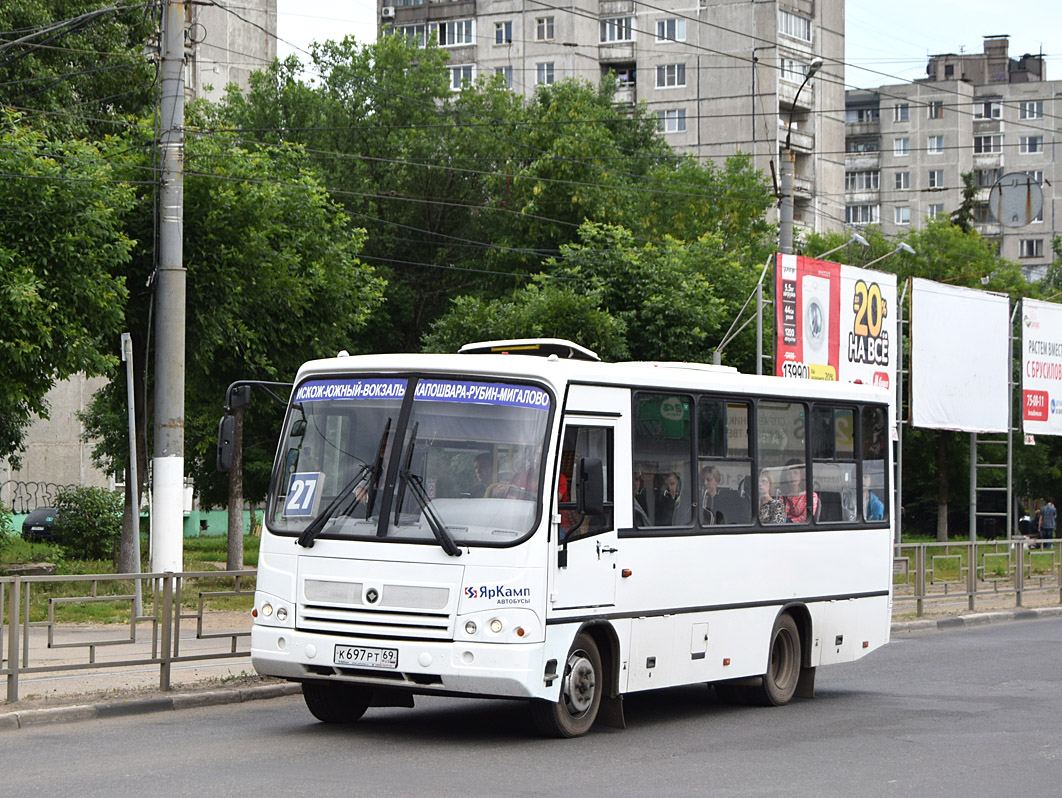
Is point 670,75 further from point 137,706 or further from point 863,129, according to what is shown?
point 137,706

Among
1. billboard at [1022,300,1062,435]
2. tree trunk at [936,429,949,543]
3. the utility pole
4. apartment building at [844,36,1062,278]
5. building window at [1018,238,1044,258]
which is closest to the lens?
the utility pole

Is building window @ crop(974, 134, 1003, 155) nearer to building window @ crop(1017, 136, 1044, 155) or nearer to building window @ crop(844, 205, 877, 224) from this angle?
building window @ crop(1017, 136, 1044, 155)

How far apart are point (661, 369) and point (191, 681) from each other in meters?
5.14

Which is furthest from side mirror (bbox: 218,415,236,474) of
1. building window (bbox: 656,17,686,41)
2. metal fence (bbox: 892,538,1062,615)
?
building window (bbox: 656,17,686,41)

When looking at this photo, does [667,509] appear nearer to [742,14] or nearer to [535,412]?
[535,412]

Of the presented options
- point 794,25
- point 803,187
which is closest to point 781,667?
point 803,187

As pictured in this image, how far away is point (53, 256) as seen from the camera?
2230cm

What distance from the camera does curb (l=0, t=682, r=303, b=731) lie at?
11781mm

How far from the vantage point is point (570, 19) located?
8556cm

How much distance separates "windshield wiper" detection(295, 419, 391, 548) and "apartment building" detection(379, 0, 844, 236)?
68434 mm

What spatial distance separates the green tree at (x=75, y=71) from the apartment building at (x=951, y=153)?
254ft

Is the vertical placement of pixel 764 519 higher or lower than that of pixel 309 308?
lower

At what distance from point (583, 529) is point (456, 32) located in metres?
81.8

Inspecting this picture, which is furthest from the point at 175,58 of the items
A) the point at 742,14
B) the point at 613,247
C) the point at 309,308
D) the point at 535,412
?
the point at 742,14
